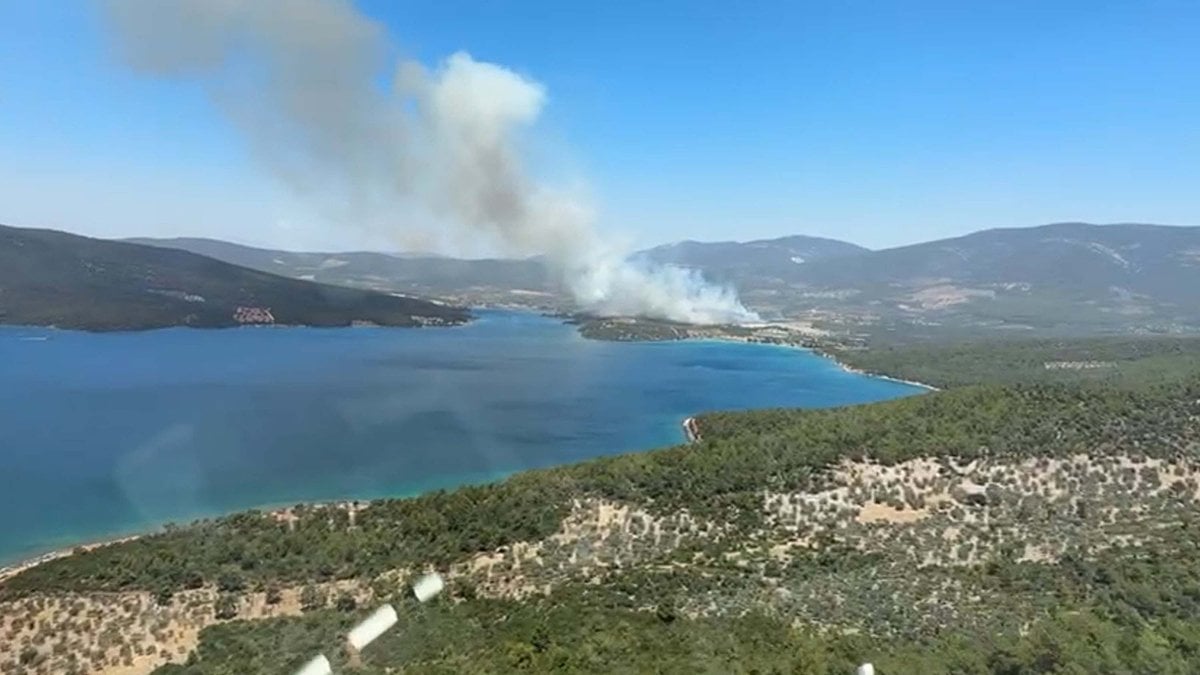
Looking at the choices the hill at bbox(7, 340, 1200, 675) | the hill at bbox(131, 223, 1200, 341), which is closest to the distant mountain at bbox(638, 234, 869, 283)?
the hill at bbox(131, 223, 1200, 341)

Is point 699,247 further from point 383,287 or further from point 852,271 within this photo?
point 383,287

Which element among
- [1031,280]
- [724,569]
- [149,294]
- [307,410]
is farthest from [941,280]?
[724,569]

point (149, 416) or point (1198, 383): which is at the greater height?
point (1198, 383)

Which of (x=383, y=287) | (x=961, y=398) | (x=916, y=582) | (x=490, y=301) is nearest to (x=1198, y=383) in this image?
(x=961, y=398)

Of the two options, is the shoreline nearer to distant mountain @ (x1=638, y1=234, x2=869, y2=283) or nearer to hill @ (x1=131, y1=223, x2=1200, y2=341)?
hill @ (x1=131, y1=223, x2=1200, y2=341)

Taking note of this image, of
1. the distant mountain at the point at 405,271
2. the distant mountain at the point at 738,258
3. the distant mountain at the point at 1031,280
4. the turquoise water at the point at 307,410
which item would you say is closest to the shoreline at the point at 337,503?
the turquoise water at the point at 307,410

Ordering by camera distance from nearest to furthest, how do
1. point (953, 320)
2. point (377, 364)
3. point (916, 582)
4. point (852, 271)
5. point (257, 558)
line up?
point (916, 582)
point (257, 558)
point (377, 364)
point (953, 320)
point (852, 271)
